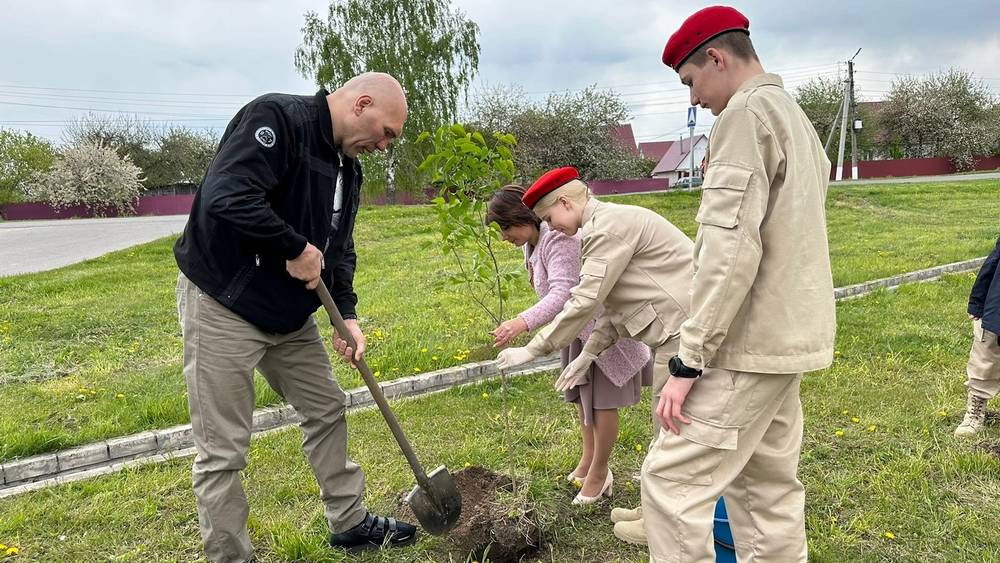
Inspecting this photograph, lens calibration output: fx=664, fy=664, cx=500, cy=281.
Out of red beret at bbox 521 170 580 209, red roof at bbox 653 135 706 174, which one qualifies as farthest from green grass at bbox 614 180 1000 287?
red roof at bbox 653 135 706 174

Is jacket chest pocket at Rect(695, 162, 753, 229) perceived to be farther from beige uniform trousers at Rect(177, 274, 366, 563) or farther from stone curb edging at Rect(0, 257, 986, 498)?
stone curb edging at Rect(0, 257, 986, 498)

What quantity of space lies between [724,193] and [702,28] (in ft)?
1.61

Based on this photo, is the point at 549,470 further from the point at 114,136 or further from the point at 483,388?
the point at 114,136

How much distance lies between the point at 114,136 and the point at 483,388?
4818 cm

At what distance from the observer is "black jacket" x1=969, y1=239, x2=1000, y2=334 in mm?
3875

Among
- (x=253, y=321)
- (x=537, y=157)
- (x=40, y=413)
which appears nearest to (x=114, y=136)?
(x=537, y=157)

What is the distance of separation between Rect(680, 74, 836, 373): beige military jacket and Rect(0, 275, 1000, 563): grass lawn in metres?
1.48

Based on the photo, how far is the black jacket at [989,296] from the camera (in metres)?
3.88

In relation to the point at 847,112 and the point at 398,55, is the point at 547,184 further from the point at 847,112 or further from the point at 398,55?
the point at 847,112

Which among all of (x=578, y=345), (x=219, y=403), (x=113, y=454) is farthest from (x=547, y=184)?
(x=113, y=454)

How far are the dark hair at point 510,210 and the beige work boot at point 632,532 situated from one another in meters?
1.50

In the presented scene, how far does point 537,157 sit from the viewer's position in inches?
1214

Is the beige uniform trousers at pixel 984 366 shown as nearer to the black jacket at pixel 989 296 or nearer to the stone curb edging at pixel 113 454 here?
the black jacket at pixel 989 296

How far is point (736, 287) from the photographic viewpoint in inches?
74.2
